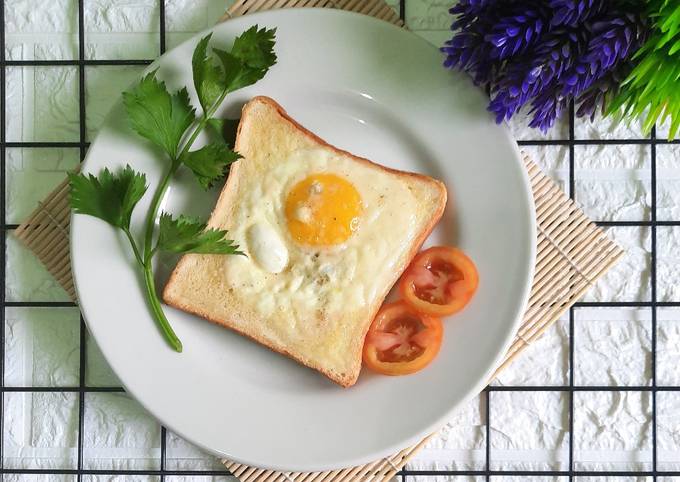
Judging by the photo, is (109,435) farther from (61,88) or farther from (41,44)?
(41,44)

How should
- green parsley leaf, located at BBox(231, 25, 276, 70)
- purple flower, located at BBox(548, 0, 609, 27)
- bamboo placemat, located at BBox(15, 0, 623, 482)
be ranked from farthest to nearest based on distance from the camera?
bamboo placemat, located at BBox(15, 0, 623, 482) < green parsley leaf, located at BBox(231, 25, 276, 70) < purple flower, located at BBox(548, 0, 609, 27)

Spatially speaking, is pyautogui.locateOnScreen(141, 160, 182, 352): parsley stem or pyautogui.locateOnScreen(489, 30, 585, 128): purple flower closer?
pyautogui.locateOnScreen(489, 30, 585, 128): purple flower

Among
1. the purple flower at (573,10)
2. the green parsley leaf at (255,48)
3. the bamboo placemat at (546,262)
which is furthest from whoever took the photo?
the bamboo placemat at (546,262)

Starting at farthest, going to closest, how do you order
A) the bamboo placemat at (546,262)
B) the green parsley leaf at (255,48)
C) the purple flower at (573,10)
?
1. the bamboo placemat at (546,262)
2. the green parsley leaf at (255,48)
3. the purple flower at (573,10)

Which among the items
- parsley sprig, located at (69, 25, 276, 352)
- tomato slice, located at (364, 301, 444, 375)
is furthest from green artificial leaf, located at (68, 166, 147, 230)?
tomato slice, located at (364, 301, 444, 375)

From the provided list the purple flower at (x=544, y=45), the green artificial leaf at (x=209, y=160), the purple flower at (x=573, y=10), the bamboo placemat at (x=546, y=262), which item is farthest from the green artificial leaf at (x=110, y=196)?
the purple flower at (x=573, y=10)

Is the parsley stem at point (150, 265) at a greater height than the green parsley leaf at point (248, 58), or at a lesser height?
lesser

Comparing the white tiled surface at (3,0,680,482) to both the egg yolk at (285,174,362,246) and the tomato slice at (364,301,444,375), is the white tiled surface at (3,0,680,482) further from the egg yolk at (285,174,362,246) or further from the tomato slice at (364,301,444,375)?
the egg yolk at (285,174,362,246)

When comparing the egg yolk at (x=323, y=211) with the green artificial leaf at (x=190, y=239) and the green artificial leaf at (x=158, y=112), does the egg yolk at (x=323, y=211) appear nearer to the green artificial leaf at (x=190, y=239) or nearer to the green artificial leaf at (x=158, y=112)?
the green artificial leaf at (x=190, y=239)

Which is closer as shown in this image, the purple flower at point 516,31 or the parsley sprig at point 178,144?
the purple flower at point 516,31
